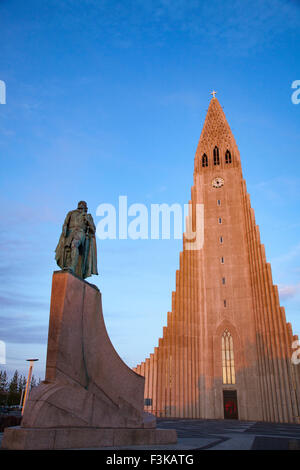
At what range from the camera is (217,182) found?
43500 mm

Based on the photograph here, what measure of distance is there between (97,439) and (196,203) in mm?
36960

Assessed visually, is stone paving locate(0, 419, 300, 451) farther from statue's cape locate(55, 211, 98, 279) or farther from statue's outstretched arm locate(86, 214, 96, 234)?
statue's outstretched arm locate(86, 214, 96, 234)

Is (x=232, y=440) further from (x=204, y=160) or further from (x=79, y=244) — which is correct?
(x=204, y=160)

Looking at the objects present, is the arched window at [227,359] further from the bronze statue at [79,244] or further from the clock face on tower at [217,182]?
the bronze statue at [79,244]

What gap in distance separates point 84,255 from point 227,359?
29.2 metres

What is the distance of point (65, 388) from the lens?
7414 mm

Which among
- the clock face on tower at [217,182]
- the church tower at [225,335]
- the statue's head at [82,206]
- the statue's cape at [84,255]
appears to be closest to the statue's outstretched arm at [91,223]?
the statue's cape at [84,255]

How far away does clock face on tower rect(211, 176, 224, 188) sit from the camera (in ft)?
142

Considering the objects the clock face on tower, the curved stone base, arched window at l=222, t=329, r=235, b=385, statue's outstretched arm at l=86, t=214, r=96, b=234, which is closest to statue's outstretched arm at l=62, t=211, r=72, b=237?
statue's outstretched arm at l=86, t=214, r=96, b=234

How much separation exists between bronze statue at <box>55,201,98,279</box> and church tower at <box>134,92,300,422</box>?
91.4 ft

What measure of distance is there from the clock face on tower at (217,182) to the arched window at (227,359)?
59.7 feet

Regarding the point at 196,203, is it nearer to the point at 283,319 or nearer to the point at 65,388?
the point at 283,319

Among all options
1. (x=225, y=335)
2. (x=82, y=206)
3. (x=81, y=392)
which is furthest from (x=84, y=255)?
(x=225, y=335)
